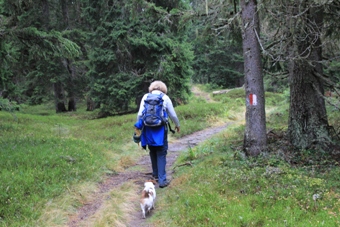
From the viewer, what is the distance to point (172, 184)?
5672 millimetres

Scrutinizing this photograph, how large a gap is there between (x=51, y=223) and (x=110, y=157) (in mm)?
4169

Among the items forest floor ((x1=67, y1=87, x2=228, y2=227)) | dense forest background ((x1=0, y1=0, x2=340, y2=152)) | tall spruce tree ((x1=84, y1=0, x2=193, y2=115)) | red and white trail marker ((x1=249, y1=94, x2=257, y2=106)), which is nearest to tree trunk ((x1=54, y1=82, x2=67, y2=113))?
dense forest background ((x1=0, y1=0, x2=340, y2=152))

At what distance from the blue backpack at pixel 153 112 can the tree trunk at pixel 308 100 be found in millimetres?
3571

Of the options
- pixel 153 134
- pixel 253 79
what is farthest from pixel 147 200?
pixel 253 79

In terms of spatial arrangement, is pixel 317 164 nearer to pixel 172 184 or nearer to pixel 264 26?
pixel 172 184

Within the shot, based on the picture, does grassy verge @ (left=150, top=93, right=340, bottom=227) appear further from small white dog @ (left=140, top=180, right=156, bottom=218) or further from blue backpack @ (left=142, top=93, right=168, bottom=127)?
blue backpack @ (left=142, top=93, right=168, bottom=127)

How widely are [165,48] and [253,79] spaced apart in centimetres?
1162

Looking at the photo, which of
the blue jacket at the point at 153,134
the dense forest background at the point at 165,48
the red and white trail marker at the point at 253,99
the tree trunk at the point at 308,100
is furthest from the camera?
the tree trunk at the point at 308,100

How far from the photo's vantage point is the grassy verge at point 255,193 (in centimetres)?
381

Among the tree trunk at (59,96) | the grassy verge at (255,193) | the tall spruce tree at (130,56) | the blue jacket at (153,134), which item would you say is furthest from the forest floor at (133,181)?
the tree trunk at (59,96)

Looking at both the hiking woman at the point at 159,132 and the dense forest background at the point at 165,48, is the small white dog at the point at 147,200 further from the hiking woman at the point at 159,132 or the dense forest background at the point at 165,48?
the dense forest background at the point at 165,48

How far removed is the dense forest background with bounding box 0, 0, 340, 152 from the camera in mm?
6656

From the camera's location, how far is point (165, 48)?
17391 mm

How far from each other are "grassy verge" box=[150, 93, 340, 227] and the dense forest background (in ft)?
3.69
